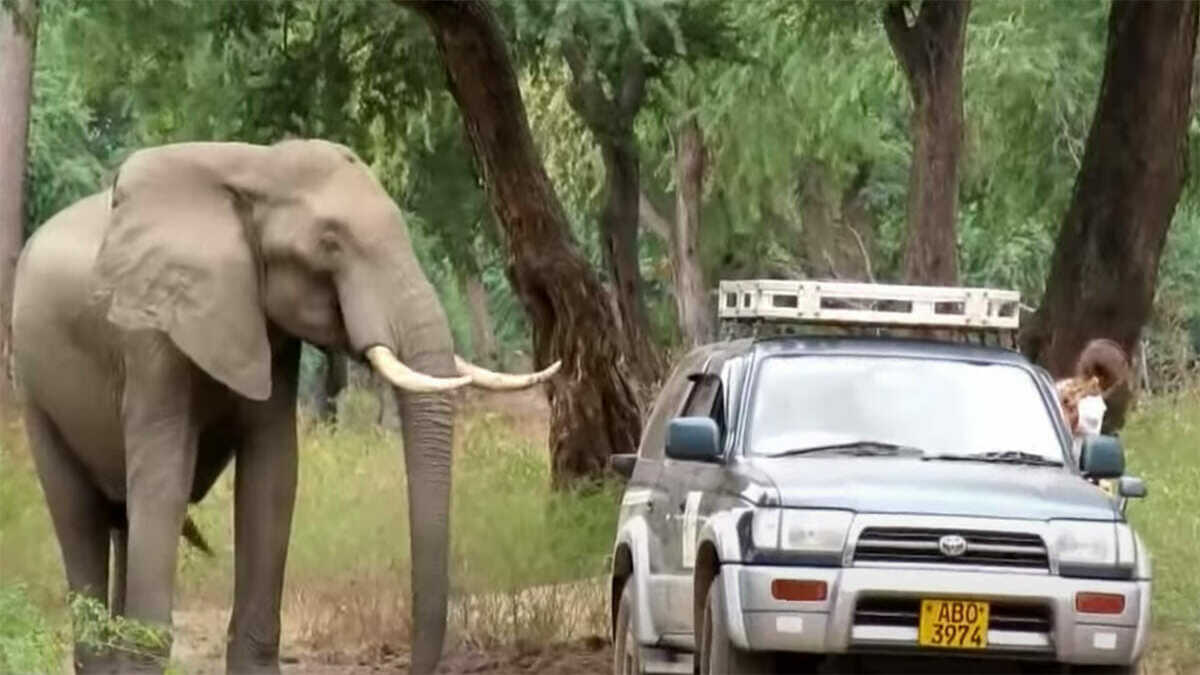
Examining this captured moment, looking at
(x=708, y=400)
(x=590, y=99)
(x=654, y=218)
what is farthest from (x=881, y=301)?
(x=654, y=218)

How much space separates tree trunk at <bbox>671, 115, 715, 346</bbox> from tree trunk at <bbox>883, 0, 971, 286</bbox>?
11.9m

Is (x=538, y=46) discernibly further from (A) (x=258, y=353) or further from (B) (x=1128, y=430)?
(A) (x=258, y=353)

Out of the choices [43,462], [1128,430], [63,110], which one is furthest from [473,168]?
[63,110]

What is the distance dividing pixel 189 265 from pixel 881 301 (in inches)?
134

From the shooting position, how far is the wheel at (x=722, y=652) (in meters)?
10.4

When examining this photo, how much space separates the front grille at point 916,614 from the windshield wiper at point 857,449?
40.7 inches

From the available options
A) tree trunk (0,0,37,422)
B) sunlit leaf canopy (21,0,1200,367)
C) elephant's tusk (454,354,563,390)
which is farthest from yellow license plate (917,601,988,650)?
tree trunk (0,0,37,422)

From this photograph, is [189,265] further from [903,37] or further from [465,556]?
[903,37]

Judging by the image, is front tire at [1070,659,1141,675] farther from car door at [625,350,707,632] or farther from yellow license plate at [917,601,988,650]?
car door at [625,350,707,632]

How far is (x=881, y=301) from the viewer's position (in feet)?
41.5

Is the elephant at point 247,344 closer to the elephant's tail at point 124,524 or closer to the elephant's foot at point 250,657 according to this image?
the elephant's foot at point 250,657

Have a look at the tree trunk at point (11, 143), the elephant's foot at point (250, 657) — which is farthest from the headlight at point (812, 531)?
the tree trunk at point (11, 143)

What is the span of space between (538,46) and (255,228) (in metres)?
9.26

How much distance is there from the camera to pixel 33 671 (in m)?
9.85
